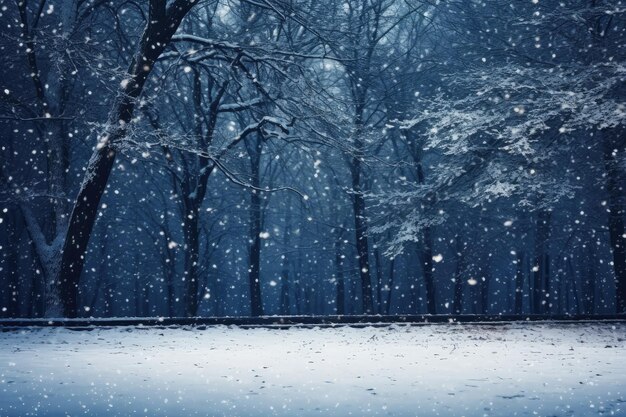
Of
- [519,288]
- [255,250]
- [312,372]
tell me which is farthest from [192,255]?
[519,288]

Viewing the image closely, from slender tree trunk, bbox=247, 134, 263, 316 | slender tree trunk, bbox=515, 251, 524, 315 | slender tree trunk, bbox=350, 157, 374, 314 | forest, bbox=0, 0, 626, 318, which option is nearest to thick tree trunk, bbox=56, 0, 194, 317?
forest, bbox=0, 0, 626, 318

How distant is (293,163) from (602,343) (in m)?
21.5

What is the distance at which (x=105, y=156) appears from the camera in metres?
11.4

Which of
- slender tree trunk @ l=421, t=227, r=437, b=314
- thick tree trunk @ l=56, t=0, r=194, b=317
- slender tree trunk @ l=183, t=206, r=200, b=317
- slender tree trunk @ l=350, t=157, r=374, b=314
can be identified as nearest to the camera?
thick tree trunk @ l=56, t=0, r=194, b=317

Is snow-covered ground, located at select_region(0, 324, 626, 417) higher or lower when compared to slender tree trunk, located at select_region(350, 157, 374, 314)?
lower

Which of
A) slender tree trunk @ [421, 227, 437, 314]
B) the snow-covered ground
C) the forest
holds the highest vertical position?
the forest

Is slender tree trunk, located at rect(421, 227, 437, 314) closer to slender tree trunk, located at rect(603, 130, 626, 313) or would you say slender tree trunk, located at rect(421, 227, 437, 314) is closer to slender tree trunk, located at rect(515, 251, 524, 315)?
slender tree trunk, located at rect(515, 251, 524, 315)

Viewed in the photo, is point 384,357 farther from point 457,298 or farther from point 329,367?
point 457,298

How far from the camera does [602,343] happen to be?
29.3 ft

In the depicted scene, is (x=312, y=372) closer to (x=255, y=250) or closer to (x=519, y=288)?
(x=255, y=250)

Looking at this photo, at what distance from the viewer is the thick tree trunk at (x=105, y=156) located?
11.3 metres

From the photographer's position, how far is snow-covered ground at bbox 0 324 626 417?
190 inches

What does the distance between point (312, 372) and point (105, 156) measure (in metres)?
7.43

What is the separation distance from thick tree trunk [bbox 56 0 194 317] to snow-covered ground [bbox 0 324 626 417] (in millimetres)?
2625
